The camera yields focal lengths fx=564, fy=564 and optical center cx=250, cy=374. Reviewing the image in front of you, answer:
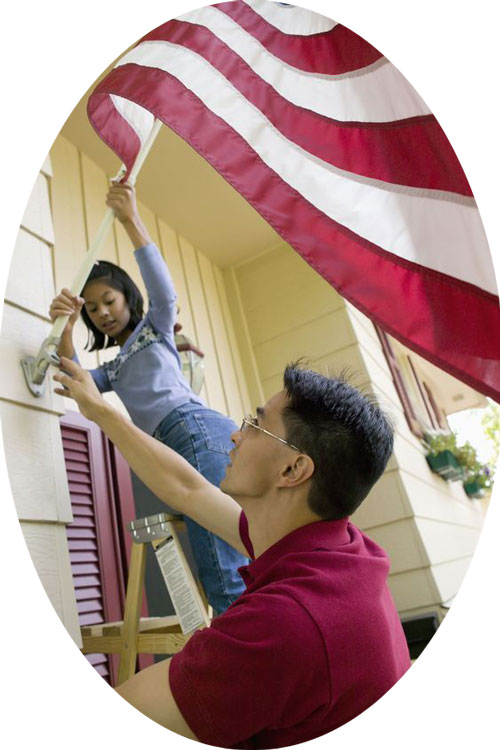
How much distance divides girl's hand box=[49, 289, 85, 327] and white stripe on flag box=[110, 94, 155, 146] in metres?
0.30

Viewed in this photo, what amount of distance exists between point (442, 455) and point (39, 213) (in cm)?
157

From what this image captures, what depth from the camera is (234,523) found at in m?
0.72

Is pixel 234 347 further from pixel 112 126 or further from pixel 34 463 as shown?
pixel 34 463

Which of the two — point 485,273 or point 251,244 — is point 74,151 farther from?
point 485,273

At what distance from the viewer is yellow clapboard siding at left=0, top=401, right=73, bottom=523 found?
0.58 meters

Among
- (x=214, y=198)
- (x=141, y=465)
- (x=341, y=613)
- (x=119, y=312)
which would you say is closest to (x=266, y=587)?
(x=341, y=613)

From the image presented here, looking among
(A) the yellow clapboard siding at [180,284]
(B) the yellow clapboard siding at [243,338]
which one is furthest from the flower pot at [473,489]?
(A) the yellow clapboard siding at [180,284]

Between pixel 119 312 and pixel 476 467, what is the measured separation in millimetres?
1505

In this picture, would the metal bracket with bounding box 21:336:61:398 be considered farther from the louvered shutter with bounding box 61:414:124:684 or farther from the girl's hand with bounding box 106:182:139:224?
the louvered shutter with bounding box 61:414:124:684

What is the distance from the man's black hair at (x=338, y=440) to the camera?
57 cm

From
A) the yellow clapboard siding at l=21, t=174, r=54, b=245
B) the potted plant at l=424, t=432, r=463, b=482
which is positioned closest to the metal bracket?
the yellow clapboard siding at l=21, t=174, r=54, b=245

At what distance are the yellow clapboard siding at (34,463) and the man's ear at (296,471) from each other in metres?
0.25

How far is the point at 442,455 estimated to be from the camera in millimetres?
1906

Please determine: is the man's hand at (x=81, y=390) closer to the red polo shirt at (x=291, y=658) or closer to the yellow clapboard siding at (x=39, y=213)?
the yellow clapboard siding at (x=39, y=213)
